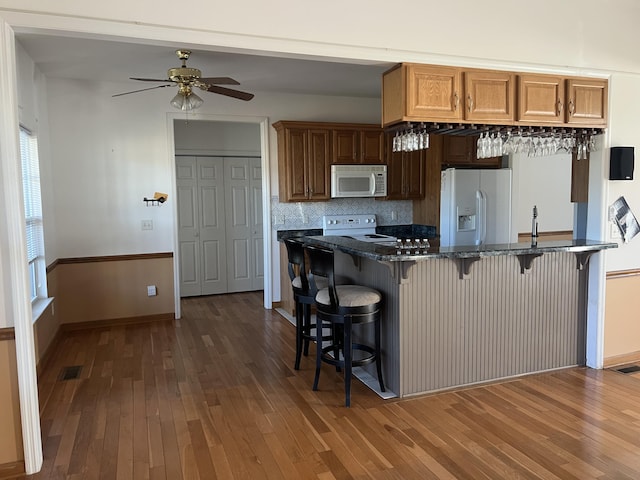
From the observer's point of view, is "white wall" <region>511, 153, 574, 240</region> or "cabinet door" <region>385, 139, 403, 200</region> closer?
"cabinet door" <region>385, 139, 403, 200</region>

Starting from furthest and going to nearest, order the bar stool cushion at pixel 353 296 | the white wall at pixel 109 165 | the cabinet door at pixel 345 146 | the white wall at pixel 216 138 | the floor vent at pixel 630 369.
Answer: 1. the white wall at pixel 216 138
2. the cabinet door at pixel 345 146
3. the white wall at pixel 109 165
4. the floor vent at pixel 630 369
5. the bar stool cushion at pixel 353 296

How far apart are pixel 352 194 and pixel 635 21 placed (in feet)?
10.4

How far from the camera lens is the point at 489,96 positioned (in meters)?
3.37

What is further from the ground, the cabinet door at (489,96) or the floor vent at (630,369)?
the cabinet door at (489,96)

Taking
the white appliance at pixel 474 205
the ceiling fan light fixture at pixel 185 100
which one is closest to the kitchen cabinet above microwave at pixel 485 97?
the ceiling fan light fixture at pixel 185 100

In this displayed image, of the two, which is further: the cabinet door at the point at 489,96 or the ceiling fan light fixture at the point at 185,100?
the ceiling fan light fixture at the point at 185,100

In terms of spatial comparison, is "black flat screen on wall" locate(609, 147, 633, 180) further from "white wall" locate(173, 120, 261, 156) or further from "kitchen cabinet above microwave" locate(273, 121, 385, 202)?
"white wall" locate(173, 120, 261, 156)

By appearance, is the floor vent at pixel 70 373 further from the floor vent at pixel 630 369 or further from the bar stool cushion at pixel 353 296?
the floor vent at pixel 630 369

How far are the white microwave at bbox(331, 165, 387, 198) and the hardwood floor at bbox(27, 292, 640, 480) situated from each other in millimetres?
2348

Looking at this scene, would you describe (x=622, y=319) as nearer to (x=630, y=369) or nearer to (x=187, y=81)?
(x=630, y=369)

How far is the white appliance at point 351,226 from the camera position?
610 centimetres

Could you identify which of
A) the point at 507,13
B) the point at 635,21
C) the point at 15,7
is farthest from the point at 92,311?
the point at 635,21

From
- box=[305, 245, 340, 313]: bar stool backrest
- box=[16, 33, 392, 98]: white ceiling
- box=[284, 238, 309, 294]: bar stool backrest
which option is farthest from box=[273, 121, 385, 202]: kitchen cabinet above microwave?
box=[305, 245, 340, 313]: bar stool backrest

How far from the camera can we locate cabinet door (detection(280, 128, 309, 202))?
5.65 metres
